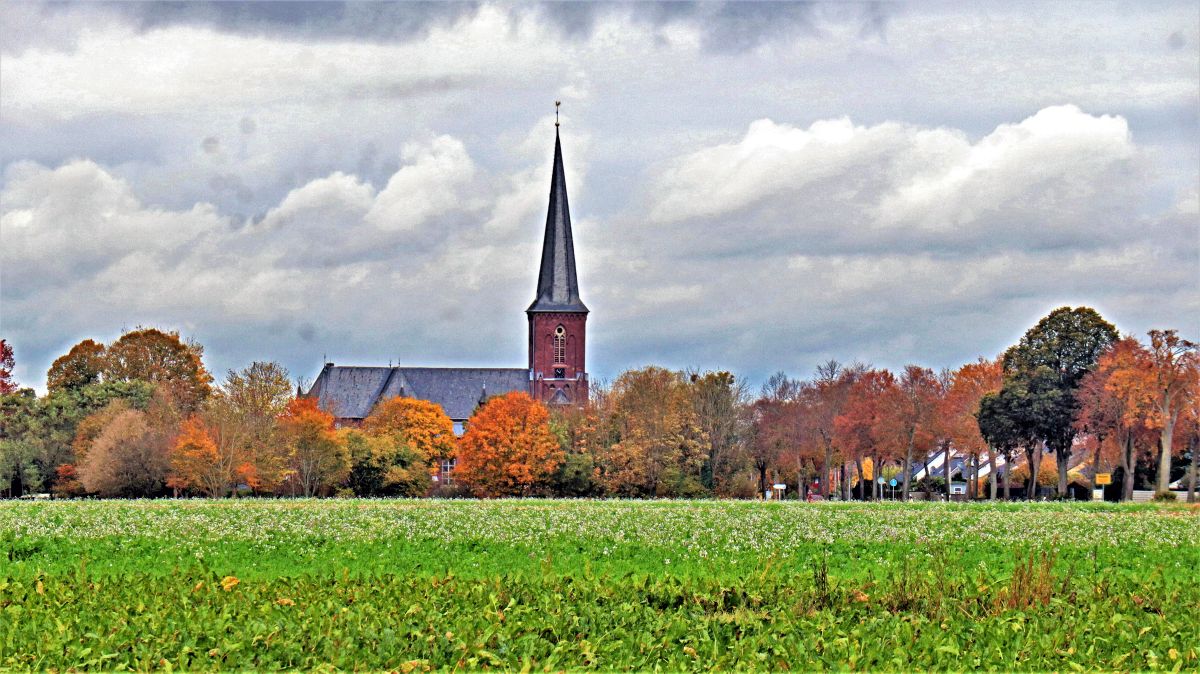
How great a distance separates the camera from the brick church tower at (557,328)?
122938 mm

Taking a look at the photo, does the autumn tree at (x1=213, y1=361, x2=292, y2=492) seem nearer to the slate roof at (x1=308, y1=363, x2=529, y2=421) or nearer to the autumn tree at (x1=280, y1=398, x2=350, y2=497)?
the autumn tree at (x1=280, y1=398, x2=350, y2=497)

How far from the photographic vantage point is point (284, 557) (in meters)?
23.5

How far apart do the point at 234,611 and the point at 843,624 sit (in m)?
4.90

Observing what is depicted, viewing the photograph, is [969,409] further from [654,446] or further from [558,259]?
[558,259]

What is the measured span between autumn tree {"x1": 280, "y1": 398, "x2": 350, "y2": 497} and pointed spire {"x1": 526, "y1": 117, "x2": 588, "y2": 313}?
157ft

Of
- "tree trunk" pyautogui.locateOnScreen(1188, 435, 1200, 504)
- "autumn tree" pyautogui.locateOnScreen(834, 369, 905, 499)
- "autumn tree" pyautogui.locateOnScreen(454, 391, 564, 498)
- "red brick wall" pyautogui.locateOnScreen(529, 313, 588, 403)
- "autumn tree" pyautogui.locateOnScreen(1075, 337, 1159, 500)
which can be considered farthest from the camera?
"red brick wall" pyautogui.locateOnScreen(529, 313, 588, 403)

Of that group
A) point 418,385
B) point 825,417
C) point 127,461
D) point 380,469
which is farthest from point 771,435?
point 418,385

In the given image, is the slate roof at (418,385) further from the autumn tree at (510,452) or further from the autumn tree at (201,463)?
the autumn tree at (201,463)

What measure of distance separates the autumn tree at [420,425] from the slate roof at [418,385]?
142 ft

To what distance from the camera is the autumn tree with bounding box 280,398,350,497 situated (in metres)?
69.6

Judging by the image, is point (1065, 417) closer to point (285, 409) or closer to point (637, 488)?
point (637, 488)

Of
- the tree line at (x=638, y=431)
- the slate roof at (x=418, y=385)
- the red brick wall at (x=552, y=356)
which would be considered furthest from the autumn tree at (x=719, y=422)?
the slate roof at (x=418, y=385)

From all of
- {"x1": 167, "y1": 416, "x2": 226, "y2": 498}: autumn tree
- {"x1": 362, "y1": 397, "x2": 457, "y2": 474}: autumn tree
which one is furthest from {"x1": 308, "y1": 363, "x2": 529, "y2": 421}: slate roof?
{"x1": 167, "y1": 416, "x2": 226, "y2": 498}: autumn tree

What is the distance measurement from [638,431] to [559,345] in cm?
5714
